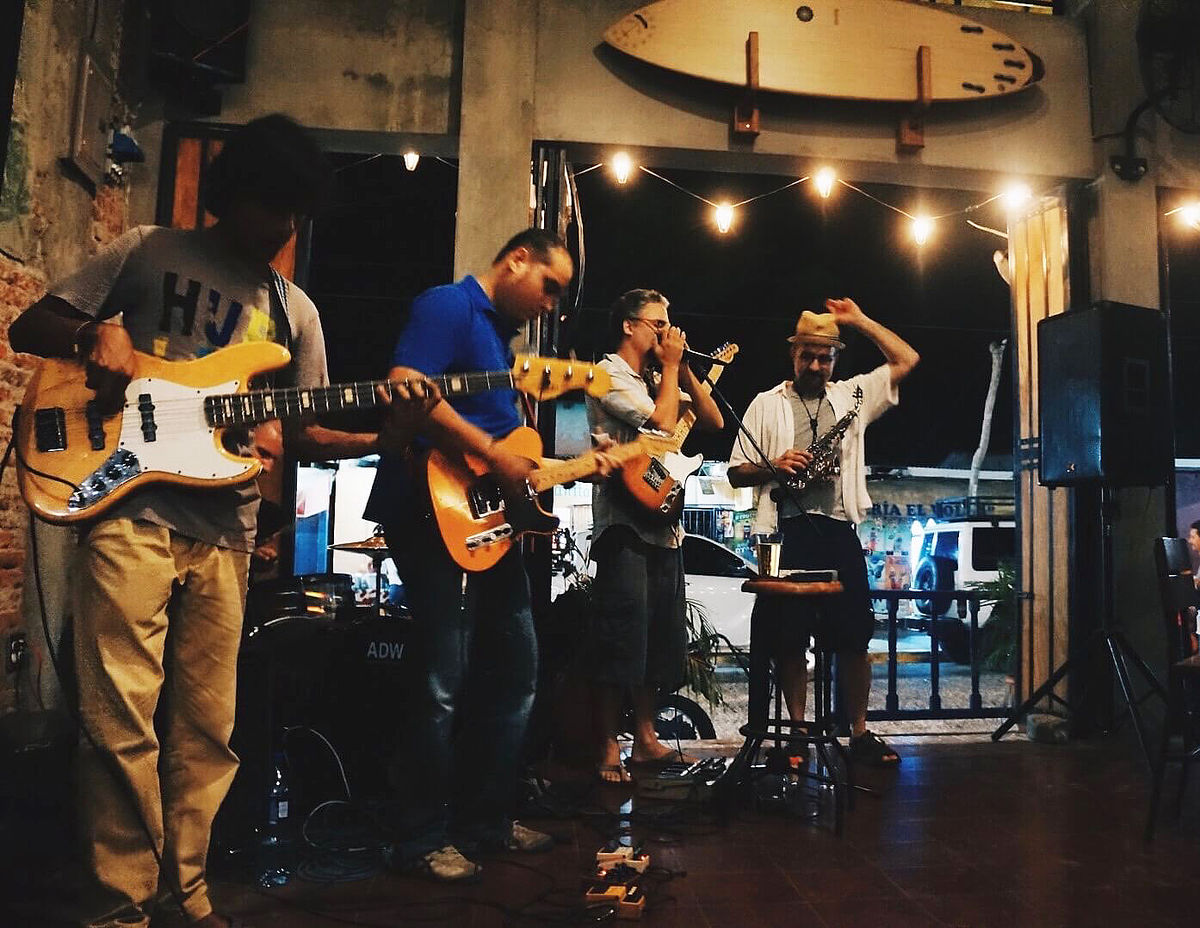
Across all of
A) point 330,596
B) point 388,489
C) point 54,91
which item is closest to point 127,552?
point 388,489

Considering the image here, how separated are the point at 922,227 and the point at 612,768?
542cm

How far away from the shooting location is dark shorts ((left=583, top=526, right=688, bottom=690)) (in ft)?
12.2

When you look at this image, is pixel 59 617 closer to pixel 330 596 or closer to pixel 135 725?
pixel 330 596

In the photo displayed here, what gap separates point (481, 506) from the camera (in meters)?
2.72

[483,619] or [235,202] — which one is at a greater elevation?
[235,202]

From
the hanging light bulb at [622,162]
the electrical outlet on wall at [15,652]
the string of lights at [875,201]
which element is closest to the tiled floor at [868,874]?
the electrical outlet on wall at [15,652]

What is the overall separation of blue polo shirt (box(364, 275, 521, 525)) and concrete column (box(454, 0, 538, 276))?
1.56 metres

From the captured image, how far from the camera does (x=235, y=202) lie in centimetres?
229

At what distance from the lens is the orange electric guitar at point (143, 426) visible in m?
1.96

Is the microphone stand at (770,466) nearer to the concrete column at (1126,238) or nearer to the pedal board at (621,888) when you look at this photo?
the pedal board at (621,888)

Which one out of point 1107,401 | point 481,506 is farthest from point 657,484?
point 1107,401

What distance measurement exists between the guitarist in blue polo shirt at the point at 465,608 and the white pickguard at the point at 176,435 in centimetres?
59

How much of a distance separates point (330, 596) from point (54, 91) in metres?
2.37

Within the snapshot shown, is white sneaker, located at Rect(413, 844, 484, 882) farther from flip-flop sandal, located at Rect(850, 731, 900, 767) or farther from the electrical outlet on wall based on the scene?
flip-flop sandal, located at Rect(850, 731, 900, 767)
